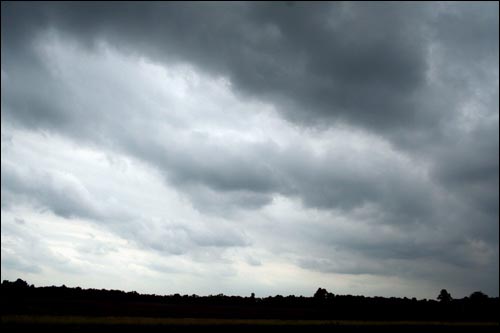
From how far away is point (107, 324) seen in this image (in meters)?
45.3

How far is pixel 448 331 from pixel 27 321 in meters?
53.8

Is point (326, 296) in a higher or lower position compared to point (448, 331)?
lower

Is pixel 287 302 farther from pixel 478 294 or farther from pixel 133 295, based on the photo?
pixel 478 294

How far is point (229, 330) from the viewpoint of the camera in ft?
150

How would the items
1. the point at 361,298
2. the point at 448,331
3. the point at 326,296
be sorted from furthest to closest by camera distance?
the point at 326,296
the point at 361,298
the point at 448,331

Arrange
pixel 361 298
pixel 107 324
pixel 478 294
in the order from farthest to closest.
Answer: pixel 478 294 → pixel 361 298 → pixel 107 324

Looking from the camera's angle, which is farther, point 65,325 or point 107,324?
point 107,324

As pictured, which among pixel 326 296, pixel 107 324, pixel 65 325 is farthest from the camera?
pixel 326 296

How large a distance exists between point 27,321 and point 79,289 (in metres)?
99.1

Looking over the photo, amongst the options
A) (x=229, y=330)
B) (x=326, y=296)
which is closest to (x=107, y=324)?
(x=229, y=330)

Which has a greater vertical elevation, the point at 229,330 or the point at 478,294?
the point at 229,330

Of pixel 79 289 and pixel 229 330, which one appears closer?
A: pixel 229 330

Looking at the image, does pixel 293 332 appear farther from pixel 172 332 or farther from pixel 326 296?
pixel 326 296

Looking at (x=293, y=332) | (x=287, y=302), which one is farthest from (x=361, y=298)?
(x=293, y=332)
